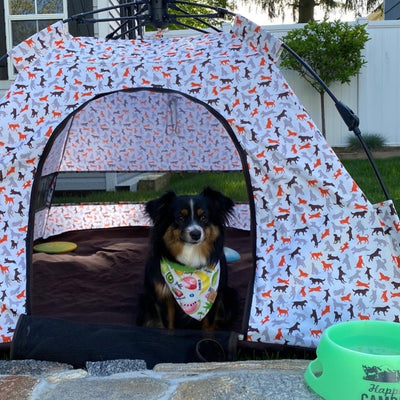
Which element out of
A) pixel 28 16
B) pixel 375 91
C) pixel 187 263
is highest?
pixel 28 16

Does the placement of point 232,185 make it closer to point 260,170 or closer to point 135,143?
point 135,143

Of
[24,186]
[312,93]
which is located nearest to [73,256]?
[24,186]

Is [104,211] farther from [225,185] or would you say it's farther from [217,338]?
[217,338]

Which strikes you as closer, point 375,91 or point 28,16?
point 28,16

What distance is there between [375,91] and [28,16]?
19.8 ft

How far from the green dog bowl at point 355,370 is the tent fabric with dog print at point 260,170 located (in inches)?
16.7

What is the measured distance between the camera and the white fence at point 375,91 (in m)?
9.75

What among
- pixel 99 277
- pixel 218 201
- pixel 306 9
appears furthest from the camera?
pixel 306 9

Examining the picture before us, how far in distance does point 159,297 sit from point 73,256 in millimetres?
1838

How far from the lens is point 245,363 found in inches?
95.3

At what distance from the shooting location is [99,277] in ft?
13.5

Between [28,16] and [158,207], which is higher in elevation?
[28,16]

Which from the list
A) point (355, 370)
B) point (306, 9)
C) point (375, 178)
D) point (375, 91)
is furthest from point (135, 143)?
point (306, 9)

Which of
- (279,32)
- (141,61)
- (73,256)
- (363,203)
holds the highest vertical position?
(279,32)
